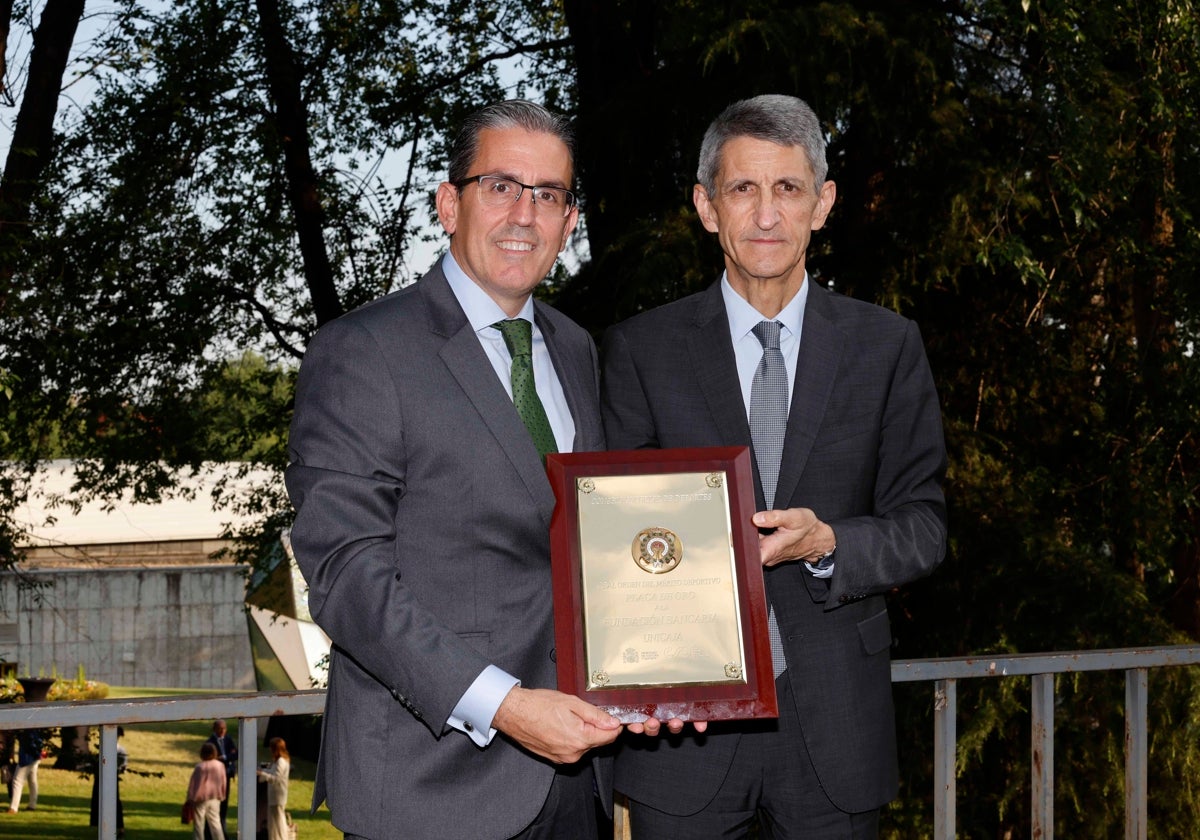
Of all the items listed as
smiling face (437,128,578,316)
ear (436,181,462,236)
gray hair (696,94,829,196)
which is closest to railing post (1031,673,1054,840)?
gray hair (696,94,829,196)

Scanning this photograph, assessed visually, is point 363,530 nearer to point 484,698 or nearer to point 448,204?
point 484,698

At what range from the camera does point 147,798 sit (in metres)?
29.1

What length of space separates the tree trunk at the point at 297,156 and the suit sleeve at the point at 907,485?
1117cm

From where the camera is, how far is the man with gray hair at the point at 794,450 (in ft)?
8.13

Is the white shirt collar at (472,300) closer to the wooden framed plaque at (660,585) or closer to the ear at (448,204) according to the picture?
the ear at (448,204)

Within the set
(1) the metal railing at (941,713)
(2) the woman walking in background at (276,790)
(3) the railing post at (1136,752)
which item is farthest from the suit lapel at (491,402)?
(2) the woman walking in background at (276,790)

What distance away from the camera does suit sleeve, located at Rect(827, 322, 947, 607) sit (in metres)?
2.48

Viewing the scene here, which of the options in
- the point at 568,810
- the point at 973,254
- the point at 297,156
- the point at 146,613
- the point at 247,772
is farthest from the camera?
the point at 146,613

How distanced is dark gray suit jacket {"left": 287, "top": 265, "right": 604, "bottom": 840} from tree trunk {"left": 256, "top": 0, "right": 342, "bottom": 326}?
36.7ft

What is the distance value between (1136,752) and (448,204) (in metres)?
2.49

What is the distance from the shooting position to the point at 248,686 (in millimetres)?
40844

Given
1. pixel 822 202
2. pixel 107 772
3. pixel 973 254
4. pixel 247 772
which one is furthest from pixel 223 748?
pixel 822 202

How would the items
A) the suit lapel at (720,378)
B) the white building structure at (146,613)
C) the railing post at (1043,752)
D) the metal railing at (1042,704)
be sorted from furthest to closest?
the white building structure at (146,613), the railing post at (1043,752), the metal railing at (1042,704), the suit lapel at (720,378)

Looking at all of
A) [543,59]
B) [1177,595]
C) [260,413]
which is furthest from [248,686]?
[1177,595]
